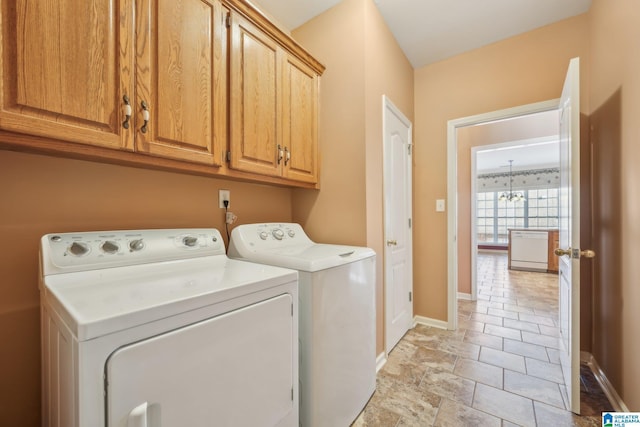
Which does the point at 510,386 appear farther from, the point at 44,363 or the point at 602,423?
the point at 44,363

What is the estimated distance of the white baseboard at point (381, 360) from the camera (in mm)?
Answer: 1910

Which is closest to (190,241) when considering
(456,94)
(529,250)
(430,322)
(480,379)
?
(480,379)

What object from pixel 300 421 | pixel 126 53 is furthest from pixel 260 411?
pixel 126 53

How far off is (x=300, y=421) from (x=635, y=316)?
1.77 metres

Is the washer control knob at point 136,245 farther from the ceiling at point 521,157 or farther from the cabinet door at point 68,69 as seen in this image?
the ceiling at point 521,157

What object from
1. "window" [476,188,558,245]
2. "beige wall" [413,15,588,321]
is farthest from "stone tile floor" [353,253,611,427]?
"window" [476,188,558,245]

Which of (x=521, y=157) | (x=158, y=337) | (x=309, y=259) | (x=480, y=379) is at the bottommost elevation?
(x=480, y=379)

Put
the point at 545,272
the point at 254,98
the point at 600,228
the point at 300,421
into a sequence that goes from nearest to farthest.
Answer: the point at 300,421 < the point at 254,98 < the point at 600,228 < the point at 545,272

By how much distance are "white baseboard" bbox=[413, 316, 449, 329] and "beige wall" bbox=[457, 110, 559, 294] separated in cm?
107

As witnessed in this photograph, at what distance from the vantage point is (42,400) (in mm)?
994

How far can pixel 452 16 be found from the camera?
6.75 ft

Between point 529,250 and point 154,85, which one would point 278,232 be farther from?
point 529,250

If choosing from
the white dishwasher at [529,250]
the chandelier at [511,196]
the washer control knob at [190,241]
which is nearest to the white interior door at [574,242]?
the washer control knob at [190,241]

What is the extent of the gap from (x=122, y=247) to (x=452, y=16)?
2.72 meters
